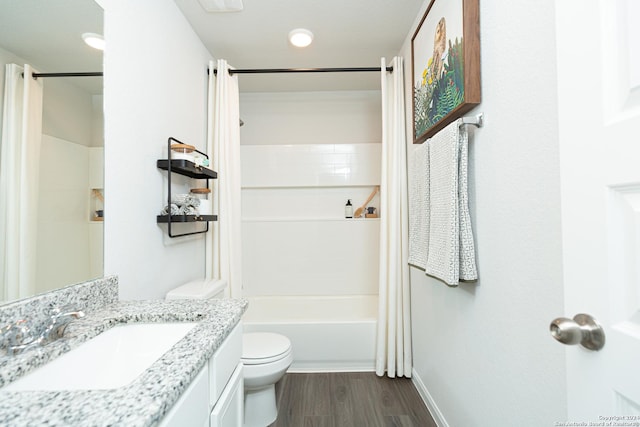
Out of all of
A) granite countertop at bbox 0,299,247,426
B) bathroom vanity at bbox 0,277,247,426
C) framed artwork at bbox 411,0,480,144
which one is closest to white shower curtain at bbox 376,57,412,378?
framed artwork at bbox 411,0,480,144

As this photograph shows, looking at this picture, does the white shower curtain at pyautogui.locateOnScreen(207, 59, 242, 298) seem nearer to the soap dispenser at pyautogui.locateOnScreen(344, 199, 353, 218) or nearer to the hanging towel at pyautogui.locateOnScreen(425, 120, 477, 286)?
the soap dispenser at pyautogui.locateOnScreen(344, 199, 353, 218)

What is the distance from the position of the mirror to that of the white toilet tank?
19.0 inches

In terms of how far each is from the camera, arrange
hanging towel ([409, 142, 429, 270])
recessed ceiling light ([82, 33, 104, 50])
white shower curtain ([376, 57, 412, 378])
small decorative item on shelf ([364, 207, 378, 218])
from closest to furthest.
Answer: recessed ceiling light ([82, 33, 104, 50])
hanging towel ([409, 142, 429, 270])
white shower curtain ([376, 57, 412, 378])
small decorative item on shelf ([364, 207, 378, 218])

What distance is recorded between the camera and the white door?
1.51ft

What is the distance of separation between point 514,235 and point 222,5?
1.99m

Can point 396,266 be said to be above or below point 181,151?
below

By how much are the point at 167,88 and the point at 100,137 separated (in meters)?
Answer: 0.65

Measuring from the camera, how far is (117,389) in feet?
1.82

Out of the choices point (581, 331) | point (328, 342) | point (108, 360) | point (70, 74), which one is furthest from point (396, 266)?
point (70, 74)

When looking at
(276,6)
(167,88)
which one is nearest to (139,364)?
(167,88)

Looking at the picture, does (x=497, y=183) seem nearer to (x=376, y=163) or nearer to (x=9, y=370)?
(x=9, y=370)

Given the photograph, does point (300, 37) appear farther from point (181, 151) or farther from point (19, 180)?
point (19, 180)

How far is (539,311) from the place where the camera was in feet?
2.78

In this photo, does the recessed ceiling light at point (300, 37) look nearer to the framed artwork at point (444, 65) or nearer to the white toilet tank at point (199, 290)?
the framed artwork at point (444, 65)
